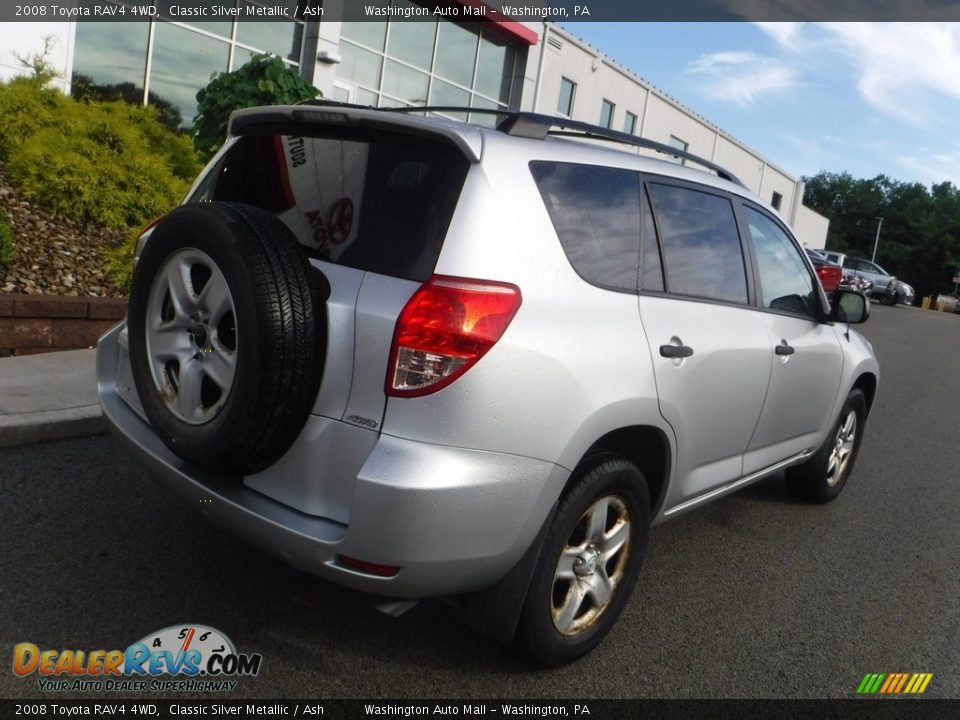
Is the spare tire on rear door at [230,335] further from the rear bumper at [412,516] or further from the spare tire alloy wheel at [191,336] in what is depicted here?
the rear bumper at [412,516]

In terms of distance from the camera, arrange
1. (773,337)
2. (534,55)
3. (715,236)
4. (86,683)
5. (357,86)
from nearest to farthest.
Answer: (86,683)
(715,236)
(773,337)
(357,86)
(534,55)

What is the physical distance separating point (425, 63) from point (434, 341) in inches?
780

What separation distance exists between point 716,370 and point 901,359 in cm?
1270

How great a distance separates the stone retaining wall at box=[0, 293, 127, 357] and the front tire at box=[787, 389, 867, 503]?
4.81 meters

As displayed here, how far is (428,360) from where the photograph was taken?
2584 mm

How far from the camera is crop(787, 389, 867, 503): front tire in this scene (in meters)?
5.27

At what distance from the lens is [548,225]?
2896mm

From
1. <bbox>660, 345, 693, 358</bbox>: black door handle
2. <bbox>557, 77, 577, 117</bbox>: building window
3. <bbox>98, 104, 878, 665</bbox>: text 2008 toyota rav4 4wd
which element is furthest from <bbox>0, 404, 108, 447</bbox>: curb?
<bbox>557, 77, 577, 117</bbox>: building window

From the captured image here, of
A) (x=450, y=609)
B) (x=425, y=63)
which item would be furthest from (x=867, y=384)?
(x=425, y=63)

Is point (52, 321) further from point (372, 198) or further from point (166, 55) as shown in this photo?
point (166, 55)
